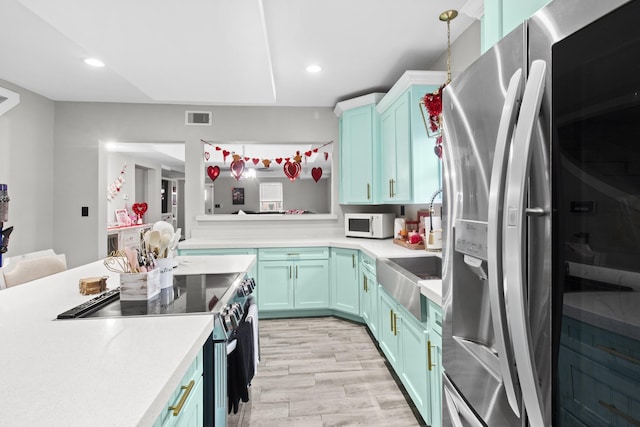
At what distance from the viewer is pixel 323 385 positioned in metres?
2.19

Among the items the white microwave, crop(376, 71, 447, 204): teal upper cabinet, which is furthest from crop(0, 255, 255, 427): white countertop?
the white microwave

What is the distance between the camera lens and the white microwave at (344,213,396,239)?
11.4ft

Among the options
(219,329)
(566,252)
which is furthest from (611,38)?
(219,329)

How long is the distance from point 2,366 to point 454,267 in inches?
46.8

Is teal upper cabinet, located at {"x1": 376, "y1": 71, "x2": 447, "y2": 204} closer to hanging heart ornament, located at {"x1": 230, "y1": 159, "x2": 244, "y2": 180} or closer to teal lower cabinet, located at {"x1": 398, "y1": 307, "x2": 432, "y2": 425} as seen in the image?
teal lower cabinet, located at {"x1": 398, "y1": 307, "x2": 432, "y2": 425}

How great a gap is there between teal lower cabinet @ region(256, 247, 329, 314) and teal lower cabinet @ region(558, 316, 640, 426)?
2966 millimetres

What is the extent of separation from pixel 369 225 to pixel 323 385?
1.81 m

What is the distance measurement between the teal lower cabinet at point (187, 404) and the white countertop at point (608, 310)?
2.93 feet

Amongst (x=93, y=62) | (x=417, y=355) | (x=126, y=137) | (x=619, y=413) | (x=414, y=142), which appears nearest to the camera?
(x=619, y=413)

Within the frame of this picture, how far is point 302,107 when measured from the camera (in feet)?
13.3

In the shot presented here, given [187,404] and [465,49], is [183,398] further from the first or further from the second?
[465,49]

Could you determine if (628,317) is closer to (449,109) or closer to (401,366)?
(449,109)

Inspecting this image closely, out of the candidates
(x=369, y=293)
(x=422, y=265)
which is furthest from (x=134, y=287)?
(x=369, y=293)

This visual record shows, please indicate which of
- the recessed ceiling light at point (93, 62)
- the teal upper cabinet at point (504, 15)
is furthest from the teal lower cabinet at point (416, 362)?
the recessed ceiling light at point (93, 62)
